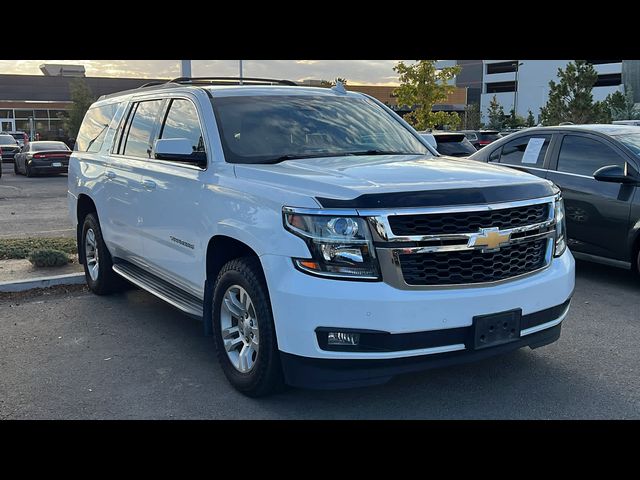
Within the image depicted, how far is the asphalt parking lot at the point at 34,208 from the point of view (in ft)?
36.8

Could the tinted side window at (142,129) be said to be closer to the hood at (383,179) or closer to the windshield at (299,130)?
the windshield at (299,130)

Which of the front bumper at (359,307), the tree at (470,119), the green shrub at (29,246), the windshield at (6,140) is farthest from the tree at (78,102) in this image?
the front bumper at (359,307)

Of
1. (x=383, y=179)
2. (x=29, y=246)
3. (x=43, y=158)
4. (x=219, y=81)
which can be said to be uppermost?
(x=219, y=81)

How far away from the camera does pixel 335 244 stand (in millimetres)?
3621

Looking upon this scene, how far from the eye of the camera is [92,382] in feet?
15.0

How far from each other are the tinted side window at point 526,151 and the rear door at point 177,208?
4.52 metres

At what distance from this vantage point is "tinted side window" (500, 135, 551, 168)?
26.1 ft

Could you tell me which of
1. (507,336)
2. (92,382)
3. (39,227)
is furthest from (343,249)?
(39,227)

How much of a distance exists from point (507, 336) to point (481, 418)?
51cm

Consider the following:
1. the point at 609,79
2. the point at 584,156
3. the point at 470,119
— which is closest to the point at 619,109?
the point at 470,119

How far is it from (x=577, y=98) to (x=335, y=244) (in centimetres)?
3518

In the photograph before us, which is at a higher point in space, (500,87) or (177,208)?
(500,87)

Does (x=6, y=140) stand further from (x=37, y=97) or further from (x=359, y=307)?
(x=359, y=307)
